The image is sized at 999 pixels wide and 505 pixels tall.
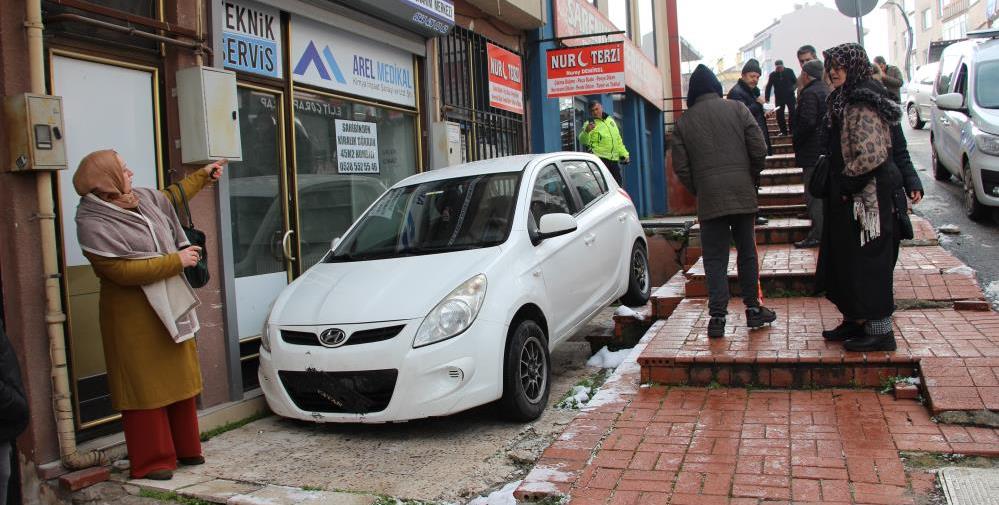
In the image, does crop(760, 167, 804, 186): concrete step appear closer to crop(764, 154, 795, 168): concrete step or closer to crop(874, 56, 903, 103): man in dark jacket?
crop(764, 154, 795, 168): concrete step

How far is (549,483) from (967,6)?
60.6 m

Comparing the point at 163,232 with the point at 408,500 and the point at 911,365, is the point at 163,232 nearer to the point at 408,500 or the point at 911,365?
the point at 408,500

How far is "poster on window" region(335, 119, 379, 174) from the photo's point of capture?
764 cm

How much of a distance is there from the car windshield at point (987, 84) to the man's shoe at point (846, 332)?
6.01 m

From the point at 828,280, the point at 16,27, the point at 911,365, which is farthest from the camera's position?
the point at 828,280

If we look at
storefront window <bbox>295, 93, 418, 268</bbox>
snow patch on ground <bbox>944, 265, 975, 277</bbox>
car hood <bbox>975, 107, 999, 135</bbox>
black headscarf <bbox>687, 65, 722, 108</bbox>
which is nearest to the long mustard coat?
storefront window <bbox>295, 93, 418, 268</bbox>

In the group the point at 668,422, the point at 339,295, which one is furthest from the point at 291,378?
the point at 668,422

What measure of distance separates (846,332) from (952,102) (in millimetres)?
Answer: 5862

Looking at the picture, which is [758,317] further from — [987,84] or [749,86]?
[987,84]

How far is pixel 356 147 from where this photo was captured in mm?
7910

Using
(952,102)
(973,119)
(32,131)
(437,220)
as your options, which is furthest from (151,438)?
(973,119)

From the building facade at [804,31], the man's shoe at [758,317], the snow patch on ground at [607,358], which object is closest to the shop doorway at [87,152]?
the snow patch on ground at [607,358]

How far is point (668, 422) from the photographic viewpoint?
4465mm

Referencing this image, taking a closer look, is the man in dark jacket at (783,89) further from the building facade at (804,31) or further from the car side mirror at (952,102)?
the building facade at (804,31)
